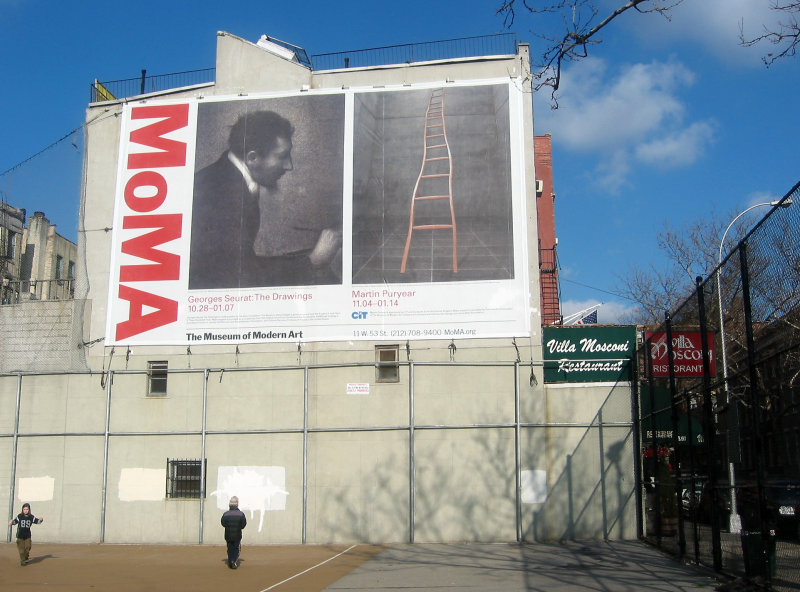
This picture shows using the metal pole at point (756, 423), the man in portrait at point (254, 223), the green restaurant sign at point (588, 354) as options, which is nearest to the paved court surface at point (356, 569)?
the metal pole at point (756, 423)

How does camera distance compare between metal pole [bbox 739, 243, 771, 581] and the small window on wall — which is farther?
the small window on wall

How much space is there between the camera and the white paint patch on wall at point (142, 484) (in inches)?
856

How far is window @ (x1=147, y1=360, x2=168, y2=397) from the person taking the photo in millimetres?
22525

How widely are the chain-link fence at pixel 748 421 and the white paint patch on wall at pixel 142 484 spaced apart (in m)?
12.9

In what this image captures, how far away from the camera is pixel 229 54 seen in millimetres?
24281

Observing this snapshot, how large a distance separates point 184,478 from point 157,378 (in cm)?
291

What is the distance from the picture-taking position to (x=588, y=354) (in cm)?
2141

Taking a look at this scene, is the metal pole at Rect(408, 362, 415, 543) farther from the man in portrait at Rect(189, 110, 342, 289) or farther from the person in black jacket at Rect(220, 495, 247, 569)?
the person in black jacket at Rect(220, 495, 247, 569)

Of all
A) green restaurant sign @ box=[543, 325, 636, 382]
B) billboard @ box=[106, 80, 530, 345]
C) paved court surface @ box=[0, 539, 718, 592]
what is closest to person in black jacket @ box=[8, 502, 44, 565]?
paved court surface @ box=[0, 539, 718, 592]

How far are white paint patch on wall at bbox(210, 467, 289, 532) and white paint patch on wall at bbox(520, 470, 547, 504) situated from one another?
6260mm

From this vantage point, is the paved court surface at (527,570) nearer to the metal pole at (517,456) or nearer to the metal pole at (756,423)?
the metal pole at (517,456)

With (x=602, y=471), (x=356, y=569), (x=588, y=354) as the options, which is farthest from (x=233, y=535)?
(x=588, y=354)

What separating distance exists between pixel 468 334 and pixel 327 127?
7.30 m

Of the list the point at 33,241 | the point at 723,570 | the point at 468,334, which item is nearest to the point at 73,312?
the point at 468,334
